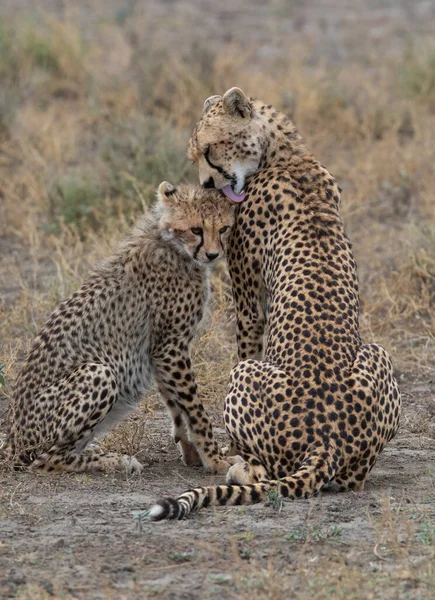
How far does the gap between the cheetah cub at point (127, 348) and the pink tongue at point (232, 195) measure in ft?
0.16

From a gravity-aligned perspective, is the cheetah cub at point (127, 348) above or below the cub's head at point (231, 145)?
below

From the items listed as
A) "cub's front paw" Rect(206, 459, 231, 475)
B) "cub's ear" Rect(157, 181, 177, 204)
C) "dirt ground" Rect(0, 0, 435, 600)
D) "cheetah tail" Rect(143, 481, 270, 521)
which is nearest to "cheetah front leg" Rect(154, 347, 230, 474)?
"cub's front paw" Rect(206, 459, 231, 475)

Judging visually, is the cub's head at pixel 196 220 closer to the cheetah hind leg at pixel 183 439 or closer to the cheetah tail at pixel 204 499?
the cheetah hind leg at pixel 183 439

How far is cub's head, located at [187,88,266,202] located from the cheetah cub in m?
0.11

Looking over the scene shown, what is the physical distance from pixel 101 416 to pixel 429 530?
5.50ft

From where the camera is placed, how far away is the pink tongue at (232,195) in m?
5.84

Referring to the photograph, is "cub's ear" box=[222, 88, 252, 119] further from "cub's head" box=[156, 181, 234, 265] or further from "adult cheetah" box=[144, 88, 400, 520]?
"cub's head" box=[156, 181, 234, 265]

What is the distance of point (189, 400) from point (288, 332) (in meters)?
0.83

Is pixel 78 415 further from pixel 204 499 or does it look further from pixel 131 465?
pixel 204 499

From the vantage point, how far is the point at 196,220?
19.2ft

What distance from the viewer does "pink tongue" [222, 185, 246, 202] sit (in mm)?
5836

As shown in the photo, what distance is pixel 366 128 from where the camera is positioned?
11.1 metres

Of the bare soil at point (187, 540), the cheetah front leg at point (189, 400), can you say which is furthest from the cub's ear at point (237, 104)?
the bare soil at point (187, 540)

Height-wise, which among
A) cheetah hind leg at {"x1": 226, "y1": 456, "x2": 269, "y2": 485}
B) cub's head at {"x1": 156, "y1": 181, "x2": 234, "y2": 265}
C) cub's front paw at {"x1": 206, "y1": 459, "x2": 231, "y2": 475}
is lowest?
cub's front paw at {"x1": 206, "y1": 459, "x2": 231, "y2": 475}
